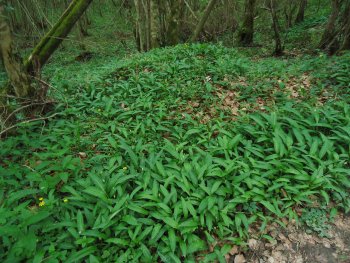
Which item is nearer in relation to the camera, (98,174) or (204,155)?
(98,174)

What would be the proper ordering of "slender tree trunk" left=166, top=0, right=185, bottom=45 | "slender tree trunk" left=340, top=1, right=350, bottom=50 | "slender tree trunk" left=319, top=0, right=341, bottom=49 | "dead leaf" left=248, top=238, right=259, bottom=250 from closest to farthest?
"dead leaf" left=248, top=238, right=259, bottom=250
"slender tree trunk" left=340, top=1, right=350, bottom=50
"slender tree trunk" left=319, top=0, right=341, bottom=49
"slender tree trunk" left=166, top=0, right=185, bottom=45

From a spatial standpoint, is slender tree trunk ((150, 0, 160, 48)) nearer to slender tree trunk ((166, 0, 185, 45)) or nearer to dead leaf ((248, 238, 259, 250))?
slender tree trunk ((166, 0, 185, 45))

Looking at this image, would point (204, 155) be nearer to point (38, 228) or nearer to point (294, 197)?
point (294, 197)

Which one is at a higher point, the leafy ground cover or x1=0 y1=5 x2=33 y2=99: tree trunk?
x1=0 y1=5 x2=33 y2=99: tree trunk

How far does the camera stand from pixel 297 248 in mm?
2643

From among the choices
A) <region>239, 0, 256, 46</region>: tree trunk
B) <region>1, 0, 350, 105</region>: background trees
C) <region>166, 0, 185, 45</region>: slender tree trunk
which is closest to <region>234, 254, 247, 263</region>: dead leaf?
<region>1, 0, 350, 105</region>: background trees

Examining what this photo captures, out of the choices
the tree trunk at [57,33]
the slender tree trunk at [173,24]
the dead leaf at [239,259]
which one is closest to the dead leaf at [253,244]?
the dead leaf at [239,259]

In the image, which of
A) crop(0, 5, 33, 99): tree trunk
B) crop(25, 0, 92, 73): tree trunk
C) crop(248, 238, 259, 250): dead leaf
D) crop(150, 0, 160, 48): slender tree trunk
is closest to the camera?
crop(248, 238, 259, 250): dead leaf

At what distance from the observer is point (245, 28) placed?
1044cm

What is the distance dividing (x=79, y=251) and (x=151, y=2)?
8159mm

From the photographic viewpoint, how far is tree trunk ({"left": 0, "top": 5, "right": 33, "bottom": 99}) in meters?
3.92

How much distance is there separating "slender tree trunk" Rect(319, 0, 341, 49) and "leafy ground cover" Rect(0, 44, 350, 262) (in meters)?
2.69

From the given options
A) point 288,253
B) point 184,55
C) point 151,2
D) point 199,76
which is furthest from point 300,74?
point 151,2

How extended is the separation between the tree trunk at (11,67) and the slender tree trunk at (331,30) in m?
7.25
